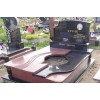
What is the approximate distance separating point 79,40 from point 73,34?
0.15m

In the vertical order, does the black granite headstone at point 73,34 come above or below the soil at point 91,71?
above

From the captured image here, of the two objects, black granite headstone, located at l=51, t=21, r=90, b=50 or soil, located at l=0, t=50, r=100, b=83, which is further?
black granite headstone, located at l=51, t=21, r=90, b=50

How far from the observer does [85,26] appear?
3.30 m

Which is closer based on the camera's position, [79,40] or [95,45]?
[79,40]

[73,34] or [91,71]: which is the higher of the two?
[73,34]

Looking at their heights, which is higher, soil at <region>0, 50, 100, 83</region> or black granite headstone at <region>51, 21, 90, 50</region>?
black granite headstone at <region>51, 21, 90, 50</region>

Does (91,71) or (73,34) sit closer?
(91,71)

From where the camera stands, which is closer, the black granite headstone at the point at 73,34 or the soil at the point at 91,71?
the soil at the point at 91,71
